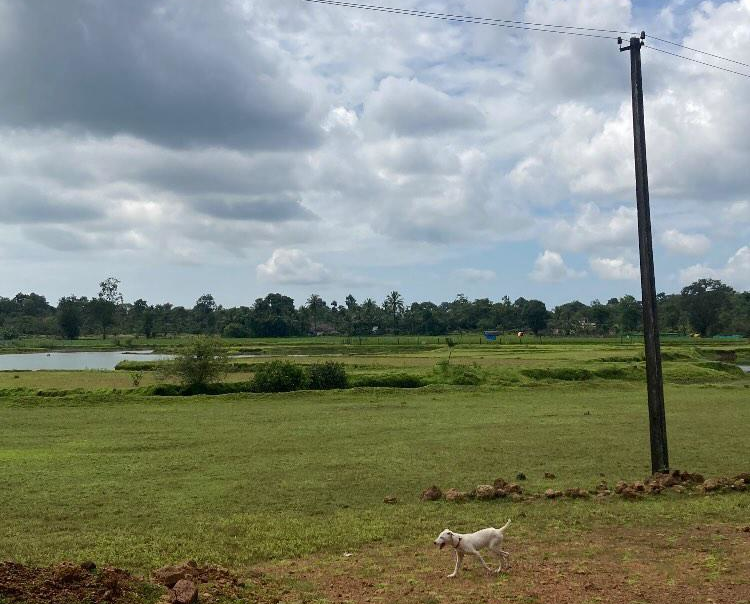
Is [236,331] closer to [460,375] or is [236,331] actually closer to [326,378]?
[460,375]

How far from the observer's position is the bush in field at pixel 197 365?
1422 inches

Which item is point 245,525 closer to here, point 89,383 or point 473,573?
point 473,573

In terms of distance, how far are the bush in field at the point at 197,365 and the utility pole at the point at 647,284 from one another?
2619 cm

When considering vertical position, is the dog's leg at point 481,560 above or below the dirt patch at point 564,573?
above

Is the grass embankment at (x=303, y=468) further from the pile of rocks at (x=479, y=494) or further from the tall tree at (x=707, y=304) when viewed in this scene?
the tall tree at (x=707, y=304)

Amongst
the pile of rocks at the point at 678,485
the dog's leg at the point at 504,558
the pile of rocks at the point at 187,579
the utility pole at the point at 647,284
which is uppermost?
the utility pole at the point at 647,284

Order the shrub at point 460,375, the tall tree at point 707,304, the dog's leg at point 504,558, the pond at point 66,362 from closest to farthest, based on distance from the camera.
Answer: the dog's leg at point 504,558, the shrub at point 460,375, the pond at point 66,362, the tall tree at point 707,304

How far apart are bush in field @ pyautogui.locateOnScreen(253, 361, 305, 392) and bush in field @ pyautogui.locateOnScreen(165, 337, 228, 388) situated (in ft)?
8.76

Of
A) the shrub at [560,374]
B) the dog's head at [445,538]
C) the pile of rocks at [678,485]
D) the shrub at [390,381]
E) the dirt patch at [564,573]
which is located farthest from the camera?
the shrub at [560,374]

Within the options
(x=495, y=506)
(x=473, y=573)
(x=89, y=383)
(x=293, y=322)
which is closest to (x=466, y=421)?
(x=495, y=506)

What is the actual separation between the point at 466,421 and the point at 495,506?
12.5m

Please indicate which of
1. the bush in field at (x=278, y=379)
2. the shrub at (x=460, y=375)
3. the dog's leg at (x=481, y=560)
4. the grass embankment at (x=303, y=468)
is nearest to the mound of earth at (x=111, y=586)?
the grass embankment at (x=303, y=468)

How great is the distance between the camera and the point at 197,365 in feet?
119

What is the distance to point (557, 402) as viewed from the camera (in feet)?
100
